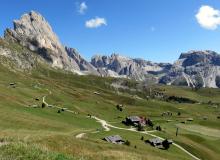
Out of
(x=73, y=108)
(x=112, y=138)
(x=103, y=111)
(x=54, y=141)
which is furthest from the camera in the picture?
(x=103, y=111)

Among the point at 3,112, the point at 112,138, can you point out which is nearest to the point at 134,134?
the point at 112,138

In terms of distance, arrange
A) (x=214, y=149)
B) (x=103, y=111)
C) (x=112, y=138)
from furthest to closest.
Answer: (x=103, y=111) < (x=214, y=149) < (x=112, y=138)

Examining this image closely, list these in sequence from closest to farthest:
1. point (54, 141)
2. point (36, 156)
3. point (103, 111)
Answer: point (36, 156), point (54, 141), point (103, 111)

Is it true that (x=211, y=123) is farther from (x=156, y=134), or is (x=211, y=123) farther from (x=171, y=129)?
(x=156, y=134)

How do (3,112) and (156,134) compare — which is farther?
(156,134)

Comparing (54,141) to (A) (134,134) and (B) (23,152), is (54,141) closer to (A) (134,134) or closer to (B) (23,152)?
(B) (23,152)

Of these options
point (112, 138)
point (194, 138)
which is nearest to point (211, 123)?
point (194, 138)

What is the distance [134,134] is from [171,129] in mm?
32790

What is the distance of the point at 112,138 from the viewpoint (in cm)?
10794

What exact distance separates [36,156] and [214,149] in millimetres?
122949

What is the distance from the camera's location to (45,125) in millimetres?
109938

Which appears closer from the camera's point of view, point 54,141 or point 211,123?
point 54,141

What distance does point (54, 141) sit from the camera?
45.7 m

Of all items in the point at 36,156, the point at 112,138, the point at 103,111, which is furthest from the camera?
the point at 103,111
